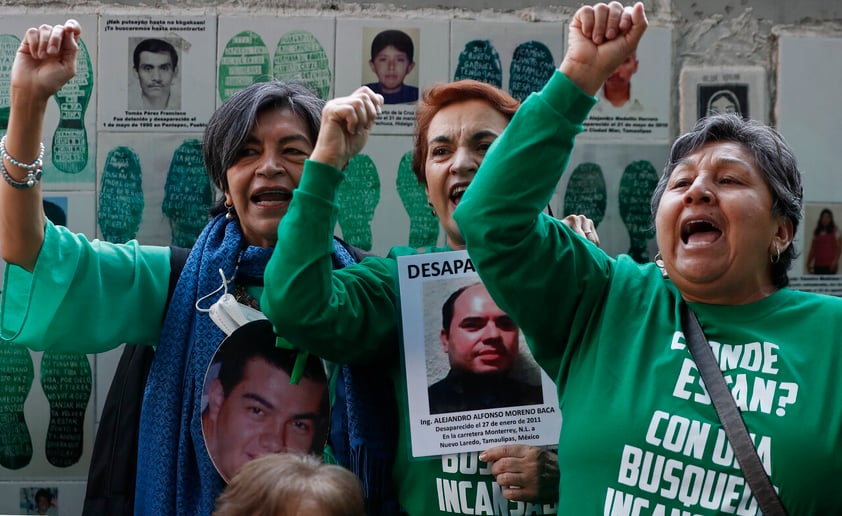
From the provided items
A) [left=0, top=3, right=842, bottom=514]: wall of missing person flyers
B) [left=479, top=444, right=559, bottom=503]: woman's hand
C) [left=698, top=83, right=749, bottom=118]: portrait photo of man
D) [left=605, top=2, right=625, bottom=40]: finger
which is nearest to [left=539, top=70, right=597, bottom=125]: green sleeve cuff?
[left=605, top=2, right=625, bottom=40]: finger

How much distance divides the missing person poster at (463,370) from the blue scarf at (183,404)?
424mm

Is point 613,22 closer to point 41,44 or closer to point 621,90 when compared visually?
point 41,44

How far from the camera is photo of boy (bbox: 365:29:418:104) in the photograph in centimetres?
369

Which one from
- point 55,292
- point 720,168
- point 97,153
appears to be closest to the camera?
point 720,168

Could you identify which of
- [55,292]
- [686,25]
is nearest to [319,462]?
[55,292]

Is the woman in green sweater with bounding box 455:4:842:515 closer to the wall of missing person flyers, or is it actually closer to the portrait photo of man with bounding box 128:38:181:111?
the wall of missing person flyers

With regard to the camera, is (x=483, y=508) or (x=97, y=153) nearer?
(x=483, y=508)

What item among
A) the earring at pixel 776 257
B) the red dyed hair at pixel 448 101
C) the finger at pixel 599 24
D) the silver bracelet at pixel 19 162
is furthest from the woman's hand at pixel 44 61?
the earring at pixel 776 257

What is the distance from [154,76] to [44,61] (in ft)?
4.71

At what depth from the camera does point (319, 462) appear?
7.14 feet

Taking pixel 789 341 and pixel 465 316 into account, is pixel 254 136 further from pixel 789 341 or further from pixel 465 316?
pixel 789 341

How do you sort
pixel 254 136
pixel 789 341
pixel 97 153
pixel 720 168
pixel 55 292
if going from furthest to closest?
1. pixel 97 153
2. pixel 254 136
3. pixel 55 292
4. pixel 720 168
5. pixel 789 341

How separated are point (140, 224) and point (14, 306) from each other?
1.31 meters

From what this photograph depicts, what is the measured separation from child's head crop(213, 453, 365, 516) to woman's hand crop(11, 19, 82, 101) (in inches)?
35.6
